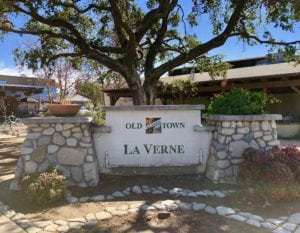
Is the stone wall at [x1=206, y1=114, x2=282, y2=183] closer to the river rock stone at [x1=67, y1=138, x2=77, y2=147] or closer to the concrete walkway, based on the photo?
the river rock stone at [x1=67, y1=138, x2=77, y2=147]

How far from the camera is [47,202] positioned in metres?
5.96

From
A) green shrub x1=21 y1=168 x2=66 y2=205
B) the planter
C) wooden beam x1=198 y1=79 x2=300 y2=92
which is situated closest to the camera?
green shrub x1=21 y1=168 x2=66 y2=205

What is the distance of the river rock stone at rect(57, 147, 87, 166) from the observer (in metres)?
7.14

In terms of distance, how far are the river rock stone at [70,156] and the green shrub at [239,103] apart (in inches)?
112

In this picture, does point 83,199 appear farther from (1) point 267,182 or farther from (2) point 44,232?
(1) point 267,182

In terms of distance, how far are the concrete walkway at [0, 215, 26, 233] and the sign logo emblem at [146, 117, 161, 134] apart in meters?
3.24

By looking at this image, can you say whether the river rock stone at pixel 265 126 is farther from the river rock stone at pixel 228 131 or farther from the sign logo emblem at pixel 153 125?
the sign logo emblem at pixel 153 125

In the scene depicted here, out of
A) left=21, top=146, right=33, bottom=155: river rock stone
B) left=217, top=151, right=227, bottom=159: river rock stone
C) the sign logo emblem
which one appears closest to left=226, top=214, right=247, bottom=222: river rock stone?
left=217, top=151, right=227, bottom=159: river rock stone

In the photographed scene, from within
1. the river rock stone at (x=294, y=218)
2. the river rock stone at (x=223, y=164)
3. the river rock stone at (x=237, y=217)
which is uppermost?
the river rock stone at (x=223, y=164)

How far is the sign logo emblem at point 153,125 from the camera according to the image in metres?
7.57

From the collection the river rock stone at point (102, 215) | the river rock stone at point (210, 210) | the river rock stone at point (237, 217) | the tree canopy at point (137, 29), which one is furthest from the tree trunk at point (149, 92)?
the river rock stone at point (237, 217)

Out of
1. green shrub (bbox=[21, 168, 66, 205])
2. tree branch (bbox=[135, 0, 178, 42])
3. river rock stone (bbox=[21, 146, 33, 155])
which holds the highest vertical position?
tree branch (bbox=[135, 0, 178, 42])

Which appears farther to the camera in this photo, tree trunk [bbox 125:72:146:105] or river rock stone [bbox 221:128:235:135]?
tree trunk [bbox 125:72:146:105]

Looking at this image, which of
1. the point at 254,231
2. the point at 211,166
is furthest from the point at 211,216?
the point at 211,166
